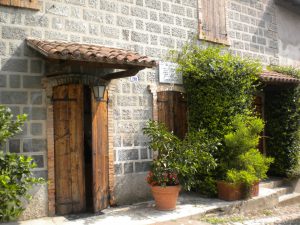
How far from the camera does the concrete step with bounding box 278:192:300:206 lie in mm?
8382

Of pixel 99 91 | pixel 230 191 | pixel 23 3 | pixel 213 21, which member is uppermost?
pixel 213 21

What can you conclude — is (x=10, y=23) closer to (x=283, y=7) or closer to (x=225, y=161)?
(x=225, y=161)

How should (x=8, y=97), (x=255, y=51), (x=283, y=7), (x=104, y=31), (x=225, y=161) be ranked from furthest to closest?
(x=283, y=7)
(x=255, y=51)
(x=225, y=161)
(x=104, y=31)
(x=8, y=97)

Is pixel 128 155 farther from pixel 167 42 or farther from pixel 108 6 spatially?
pixel 108 6

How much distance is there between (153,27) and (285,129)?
4.65 m

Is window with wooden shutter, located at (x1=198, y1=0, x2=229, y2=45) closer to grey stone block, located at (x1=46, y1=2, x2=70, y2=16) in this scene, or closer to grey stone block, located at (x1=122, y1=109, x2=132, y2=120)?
grey stone block, located at (x1=122, y1=109, x2=132, y2=120)

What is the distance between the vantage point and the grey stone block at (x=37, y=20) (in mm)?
6117

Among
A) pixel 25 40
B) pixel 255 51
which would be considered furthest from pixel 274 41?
pixel 25 40

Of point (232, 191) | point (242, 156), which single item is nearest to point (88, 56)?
point (242, 156)

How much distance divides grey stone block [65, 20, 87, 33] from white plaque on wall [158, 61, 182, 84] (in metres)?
1.95

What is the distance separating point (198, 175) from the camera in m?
7.71

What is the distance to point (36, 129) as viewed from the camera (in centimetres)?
606

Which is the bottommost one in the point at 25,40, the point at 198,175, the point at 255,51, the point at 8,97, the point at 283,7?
the point at 198,175

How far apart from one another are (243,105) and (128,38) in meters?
2.99
